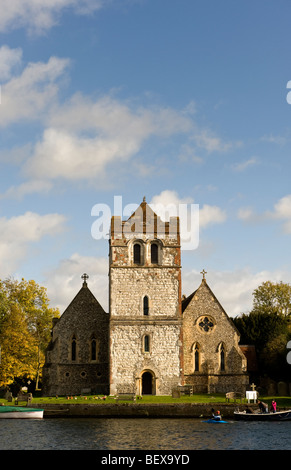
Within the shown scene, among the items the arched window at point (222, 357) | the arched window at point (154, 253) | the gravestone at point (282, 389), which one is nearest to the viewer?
the gravestone at point (282, 389)

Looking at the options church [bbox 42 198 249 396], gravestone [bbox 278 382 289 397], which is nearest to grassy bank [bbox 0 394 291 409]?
gravestone [bbox 278 382 289 397]

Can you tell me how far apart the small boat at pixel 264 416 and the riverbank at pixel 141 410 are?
128 cm

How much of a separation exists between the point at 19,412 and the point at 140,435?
14.2 m

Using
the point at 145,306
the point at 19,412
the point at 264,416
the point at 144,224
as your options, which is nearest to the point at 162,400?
the point at 264,416

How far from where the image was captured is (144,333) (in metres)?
51.9

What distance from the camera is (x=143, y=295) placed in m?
52.7

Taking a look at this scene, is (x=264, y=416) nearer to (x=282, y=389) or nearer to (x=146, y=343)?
(x=282, y=389)

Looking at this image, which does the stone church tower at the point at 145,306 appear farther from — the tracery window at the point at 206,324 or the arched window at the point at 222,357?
the arched window at the point at 222,357

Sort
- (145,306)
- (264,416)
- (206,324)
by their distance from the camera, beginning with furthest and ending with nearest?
(206,324) < (145,306) < (264,416)

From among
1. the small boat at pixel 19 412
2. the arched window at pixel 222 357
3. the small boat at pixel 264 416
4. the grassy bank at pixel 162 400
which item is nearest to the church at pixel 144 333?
the arched window at pixel 222 357

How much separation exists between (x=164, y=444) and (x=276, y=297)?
50.6m

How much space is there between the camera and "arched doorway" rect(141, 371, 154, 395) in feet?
169

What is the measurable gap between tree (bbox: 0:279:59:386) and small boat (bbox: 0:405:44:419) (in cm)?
1105

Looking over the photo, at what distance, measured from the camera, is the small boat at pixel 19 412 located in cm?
4422
